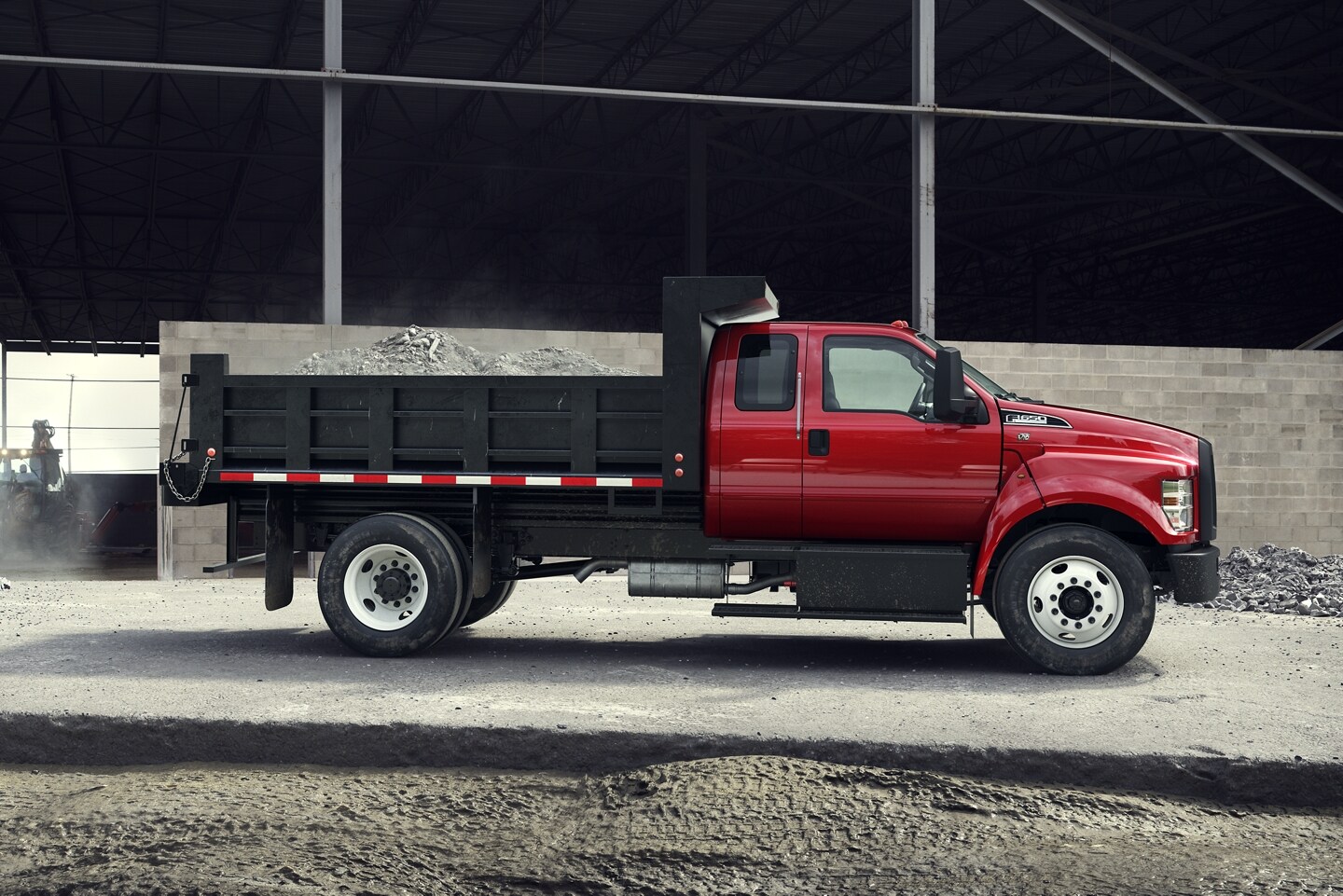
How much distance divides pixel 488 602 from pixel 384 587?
159cm

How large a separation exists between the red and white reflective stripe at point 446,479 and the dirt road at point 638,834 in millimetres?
2921

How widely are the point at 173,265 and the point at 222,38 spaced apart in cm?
1834

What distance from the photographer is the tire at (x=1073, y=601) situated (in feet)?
27.1

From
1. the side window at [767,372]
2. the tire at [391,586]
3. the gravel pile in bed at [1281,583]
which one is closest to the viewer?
the side window at [767,372]

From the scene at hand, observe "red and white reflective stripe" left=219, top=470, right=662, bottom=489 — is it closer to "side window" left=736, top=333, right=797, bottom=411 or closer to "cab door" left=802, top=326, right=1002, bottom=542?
"side window" left=736, top=333, right=797, bottom=411

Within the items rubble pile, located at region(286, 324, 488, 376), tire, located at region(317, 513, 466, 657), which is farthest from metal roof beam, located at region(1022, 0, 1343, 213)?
tire, located at region(317, 513, 466, 657)

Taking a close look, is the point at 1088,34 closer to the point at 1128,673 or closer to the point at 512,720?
the point at 1128,673

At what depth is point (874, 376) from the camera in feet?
28.5

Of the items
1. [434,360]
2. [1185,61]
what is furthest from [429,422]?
[1185,61]

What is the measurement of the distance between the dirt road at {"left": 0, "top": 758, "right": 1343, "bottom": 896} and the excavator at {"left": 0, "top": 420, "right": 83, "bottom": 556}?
19.9m

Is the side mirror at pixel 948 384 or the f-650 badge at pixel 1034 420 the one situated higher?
the side mirror at pixel 948 384

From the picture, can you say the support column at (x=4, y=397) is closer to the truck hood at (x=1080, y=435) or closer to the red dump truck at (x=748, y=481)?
the red dump truck at (x=748, y=481)

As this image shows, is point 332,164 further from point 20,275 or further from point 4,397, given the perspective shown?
point 4,397

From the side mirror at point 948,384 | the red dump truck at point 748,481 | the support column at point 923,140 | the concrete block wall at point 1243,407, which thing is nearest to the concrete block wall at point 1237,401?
the concrete block wall at point 1243,407
